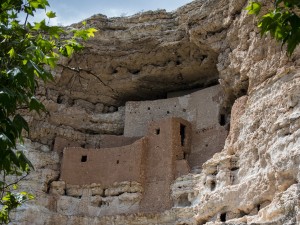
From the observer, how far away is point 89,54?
21906 mm

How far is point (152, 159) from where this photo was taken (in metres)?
18.7

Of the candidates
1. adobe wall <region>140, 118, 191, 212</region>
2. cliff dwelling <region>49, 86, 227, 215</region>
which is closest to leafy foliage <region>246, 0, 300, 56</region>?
cliff dwelling <region>49, 86, 227, 215</region>

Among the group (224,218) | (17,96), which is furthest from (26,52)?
(224,218)

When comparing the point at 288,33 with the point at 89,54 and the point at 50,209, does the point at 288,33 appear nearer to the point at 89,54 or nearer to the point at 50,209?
the point at 50,209

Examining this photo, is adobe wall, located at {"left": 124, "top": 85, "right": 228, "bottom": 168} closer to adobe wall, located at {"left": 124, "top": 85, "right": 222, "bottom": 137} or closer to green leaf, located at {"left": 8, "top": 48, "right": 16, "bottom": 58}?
adobe wall, located at {"left": 124, "top": 85, "right": 222, "bottom": 137}

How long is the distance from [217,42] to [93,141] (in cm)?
640

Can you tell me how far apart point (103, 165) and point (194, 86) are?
18.1ft

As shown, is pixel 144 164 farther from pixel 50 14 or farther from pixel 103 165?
Result: pixel 50 14

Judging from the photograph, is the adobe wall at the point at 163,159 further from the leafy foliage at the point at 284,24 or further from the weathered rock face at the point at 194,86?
the leafy foliage at the point at 284,24

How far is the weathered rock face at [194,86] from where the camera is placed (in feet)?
45.7

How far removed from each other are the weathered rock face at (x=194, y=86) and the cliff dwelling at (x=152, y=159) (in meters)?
0.47

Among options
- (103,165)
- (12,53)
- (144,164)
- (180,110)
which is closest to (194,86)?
(180,110)

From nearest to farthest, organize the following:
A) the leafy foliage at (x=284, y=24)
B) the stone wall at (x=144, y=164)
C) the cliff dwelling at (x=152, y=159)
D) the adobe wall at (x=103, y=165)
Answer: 1. the leafy foliage at (x=284, y=24)
2. the stone wall at (x=144, y=164)
3. the cliff dwelling at (x=152, y=159)
4. the adobe wall at (x=103, y=165)

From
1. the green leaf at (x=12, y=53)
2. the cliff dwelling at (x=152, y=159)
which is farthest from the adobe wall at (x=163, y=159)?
the green leaf at (x=12, y=53)
